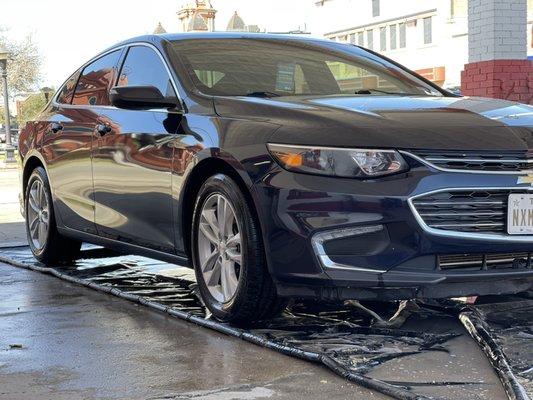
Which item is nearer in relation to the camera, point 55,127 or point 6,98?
point 55,127

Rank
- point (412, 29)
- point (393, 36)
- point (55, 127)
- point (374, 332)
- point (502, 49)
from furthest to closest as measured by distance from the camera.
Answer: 1. point (393, 36)
2. point (412, 29)
3. point (502, 49)
4. point (55, 127)
5. point (374, 332)

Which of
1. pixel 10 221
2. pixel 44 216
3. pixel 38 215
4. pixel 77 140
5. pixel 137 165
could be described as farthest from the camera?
pixel 10 221

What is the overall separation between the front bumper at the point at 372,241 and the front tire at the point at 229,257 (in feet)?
0.51

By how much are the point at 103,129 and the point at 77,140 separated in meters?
0.45

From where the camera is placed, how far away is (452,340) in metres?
4.30

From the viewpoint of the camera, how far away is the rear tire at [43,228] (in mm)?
7008

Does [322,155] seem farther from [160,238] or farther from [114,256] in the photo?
[114,256]

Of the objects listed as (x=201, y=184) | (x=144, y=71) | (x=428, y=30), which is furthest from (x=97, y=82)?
(x=428, y=30)

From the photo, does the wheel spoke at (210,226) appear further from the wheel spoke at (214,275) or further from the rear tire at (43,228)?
the rear tire at (43,228)

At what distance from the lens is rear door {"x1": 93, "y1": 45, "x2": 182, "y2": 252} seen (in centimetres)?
524

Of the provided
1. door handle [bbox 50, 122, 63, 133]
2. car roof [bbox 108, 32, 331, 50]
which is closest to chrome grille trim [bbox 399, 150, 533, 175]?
car roof [bbox 108, 32, 331, 50]

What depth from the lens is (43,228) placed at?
717cm

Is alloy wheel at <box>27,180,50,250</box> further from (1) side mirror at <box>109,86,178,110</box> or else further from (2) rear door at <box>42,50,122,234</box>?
(1) side mirror at <box>109,86,178,110</box>

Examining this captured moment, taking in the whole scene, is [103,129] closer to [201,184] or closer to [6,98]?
[201,184]
